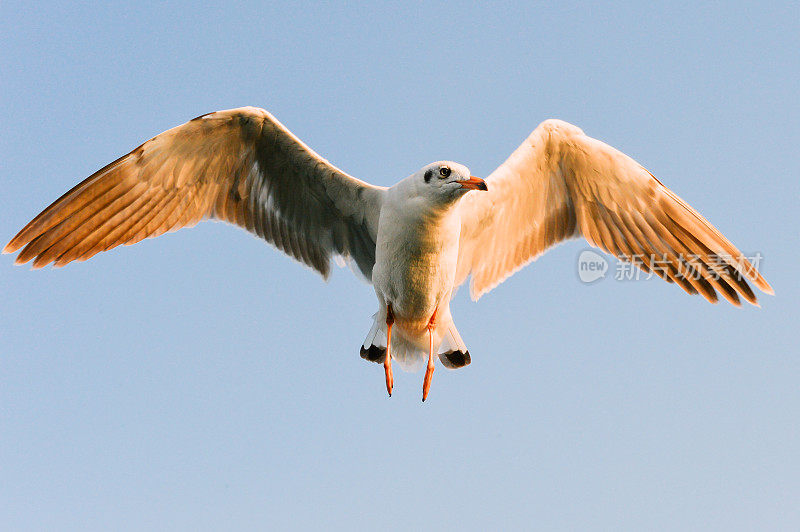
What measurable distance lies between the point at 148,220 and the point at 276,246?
139cm

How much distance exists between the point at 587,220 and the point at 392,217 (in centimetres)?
247

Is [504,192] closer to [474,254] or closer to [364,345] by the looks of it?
[474,254]

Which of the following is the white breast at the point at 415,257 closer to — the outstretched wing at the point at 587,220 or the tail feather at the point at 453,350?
the tail feather at the point at 453,350

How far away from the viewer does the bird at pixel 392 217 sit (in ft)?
29.5

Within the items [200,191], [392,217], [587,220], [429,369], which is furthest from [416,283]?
[200,191]

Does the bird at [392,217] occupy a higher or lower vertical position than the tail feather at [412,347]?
higher

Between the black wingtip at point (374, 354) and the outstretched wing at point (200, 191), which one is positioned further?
the black wingtip at point (374, 354)

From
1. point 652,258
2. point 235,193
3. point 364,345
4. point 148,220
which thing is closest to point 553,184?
point 652,258

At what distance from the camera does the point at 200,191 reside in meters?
9.47

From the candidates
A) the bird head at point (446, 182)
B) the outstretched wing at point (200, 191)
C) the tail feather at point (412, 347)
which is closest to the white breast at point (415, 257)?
the bird head at point (446, 182)

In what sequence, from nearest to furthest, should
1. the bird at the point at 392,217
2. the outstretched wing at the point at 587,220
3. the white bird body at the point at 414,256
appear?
the white bird body at the point at 414,256 < the bird at the point at 392,217 < the outstretched wing at the point at 587,220

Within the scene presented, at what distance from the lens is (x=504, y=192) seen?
31.2ft

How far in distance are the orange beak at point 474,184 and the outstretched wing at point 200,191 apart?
53.8 inches

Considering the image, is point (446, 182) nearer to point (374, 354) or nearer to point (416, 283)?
point (416, 283)
